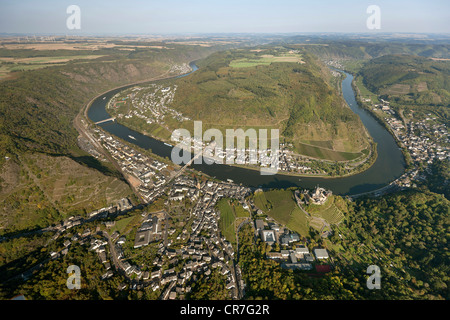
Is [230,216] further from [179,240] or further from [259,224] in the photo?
[179,240]

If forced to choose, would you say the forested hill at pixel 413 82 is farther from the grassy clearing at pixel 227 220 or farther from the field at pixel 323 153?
the grassy clearing at pixel 227 220

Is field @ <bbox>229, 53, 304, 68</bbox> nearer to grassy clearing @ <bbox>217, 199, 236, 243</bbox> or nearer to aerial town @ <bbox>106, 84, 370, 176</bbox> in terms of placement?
aerial town @ <bbox>106, 84, 370, 176</bbox>

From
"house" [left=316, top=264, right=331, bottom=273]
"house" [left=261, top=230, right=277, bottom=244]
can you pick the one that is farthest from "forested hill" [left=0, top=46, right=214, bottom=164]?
"house" [left=316, top=264, right=331, bottom=273]

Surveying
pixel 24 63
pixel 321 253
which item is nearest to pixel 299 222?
pixel 321 253

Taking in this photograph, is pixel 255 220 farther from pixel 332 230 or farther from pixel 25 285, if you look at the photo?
pixel 25 285
